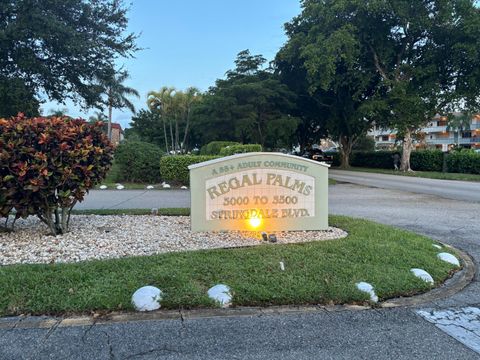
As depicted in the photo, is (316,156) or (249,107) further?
(316,156)

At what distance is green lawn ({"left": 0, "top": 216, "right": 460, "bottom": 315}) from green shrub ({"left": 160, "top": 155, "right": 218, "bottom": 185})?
31.0 feet

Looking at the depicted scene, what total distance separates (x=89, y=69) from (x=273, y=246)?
53.1 feet

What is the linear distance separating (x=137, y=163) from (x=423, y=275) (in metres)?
12.3

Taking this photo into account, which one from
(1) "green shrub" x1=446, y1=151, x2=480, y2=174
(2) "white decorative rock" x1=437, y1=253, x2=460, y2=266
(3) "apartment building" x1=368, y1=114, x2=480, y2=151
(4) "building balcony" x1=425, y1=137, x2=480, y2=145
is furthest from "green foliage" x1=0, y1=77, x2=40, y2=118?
(4) "building balcony" x1=425, y1=137, x2=480, y2=145

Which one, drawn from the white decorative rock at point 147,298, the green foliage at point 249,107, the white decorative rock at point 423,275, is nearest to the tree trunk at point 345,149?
the green foliage at point 249,107

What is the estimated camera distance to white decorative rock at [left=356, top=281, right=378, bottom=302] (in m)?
3.71

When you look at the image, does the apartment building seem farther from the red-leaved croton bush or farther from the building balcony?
the red-leaved croton bush

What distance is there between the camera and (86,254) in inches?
187

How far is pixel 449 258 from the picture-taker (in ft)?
16.1

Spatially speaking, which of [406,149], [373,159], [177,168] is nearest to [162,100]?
[373,159]

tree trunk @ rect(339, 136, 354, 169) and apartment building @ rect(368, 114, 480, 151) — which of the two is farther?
apartment building @ rect(368, 114, 480, 151)

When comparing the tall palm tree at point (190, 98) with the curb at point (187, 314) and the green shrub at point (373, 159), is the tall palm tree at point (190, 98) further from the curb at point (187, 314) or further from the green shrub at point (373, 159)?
Answer: the curb at point (187, 314)

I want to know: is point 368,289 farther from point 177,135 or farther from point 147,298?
point 177,135

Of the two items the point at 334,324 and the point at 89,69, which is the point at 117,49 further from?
the point at 334,324
